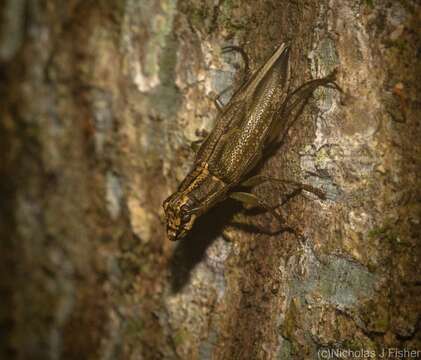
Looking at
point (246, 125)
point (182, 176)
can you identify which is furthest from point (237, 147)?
point (182, 176)

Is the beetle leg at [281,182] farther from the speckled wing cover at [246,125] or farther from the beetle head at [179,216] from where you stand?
the beetle head at [179,216]

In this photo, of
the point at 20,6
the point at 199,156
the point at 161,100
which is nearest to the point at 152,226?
the point at 199,156

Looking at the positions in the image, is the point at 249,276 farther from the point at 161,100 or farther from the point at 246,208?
the point at 161,100

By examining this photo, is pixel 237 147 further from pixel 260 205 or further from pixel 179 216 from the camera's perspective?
pixel 179 216

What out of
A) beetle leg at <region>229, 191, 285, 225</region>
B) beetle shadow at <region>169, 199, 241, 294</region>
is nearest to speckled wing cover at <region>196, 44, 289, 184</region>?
beetle leg at <region>229, 191, 285, 225</region>

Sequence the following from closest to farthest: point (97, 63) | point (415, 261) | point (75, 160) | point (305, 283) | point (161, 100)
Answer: point (415, 261), point (305, 283), point (161, 100), point (97, 63), point (75, 160)

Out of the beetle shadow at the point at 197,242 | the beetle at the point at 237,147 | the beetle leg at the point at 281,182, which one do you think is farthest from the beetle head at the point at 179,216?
the beetle leg at the point at 281,182
